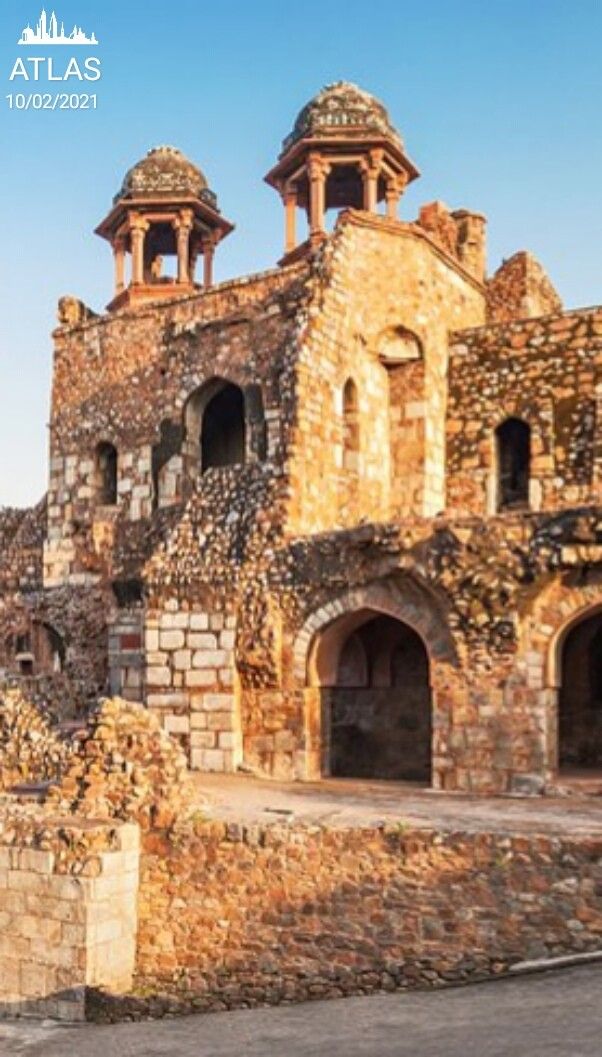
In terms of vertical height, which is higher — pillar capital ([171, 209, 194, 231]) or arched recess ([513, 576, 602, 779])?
pillar capital ([171, 209, 194, 231])

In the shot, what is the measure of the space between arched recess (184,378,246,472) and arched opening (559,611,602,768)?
618 centimetres

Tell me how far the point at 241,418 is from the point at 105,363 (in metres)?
2.84

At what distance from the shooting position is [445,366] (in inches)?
Answer: 741

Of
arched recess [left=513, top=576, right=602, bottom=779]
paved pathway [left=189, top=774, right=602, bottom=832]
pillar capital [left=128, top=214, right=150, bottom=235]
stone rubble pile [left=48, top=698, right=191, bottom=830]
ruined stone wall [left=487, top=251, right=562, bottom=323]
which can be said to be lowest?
paved pathway [left=189, top=774, right=602, bottom=832]

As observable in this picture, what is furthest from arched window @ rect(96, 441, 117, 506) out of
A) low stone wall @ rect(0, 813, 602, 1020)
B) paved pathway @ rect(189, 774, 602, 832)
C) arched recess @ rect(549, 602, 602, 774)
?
low stone wall @ rect(0, 813, 602, 1020)

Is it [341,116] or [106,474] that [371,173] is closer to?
[341,116]

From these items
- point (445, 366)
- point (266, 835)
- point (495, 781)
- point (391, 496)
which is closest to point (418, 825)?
point (266, 835)

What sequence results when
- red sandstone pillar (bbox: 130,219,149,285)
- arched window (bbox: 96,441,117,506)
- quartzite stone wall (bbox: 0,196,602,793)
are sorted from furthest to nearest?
red sandstone pillar (bbox: 130,219,149,285) < arched window (bbox: 96,441,117,506) < quartzite stone wall (bbox: 0,196,602,793)

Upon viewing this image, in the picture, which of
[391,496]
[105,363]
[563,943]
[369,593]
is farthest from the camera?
[105,363]

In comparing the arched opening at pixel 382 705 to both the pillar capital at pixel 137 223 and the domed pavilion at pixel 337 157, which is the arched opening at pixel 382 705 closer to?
the domed pavilion at pixel 337 157

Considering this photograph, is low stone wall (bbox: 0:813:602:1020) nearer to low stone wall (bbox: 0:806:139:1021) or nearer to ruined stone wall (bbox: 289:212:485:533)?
low stone wall (bbox: 0:806:139:1021)

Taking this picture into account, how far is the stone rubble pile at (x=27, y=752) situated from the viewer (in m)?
12.5

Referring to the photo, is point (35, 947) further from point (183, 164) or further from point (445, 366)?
point (183, 164)

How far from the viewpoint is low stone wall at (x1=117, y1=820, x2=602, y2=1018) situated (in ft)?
30.7
